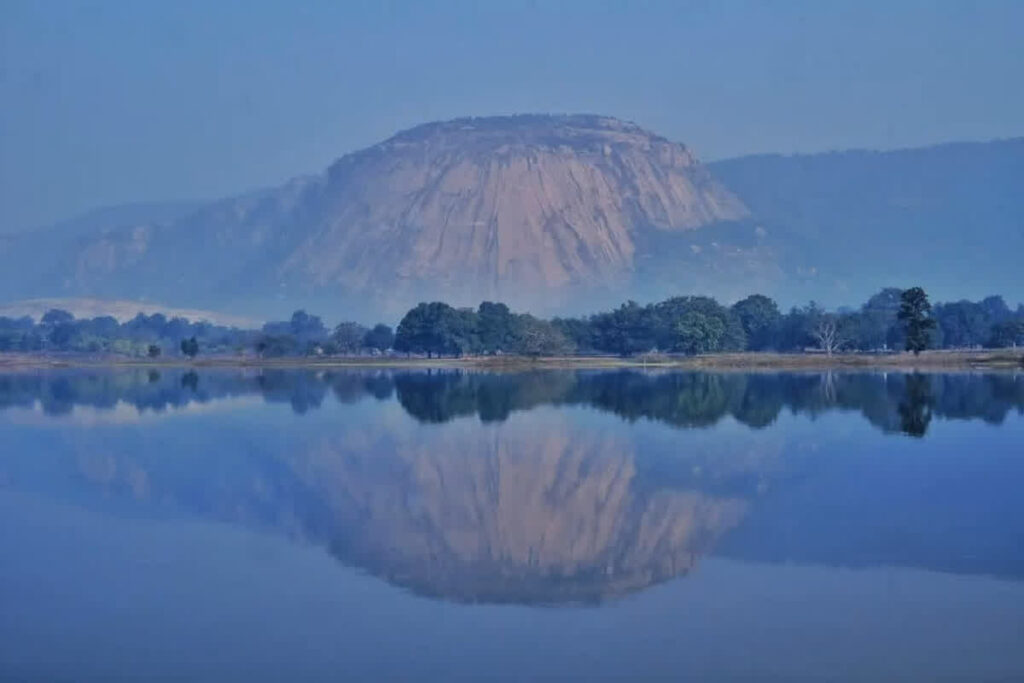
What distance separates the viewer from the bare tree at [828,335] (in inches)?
4318

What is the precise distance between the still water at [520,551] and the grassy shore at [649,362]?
44099mm

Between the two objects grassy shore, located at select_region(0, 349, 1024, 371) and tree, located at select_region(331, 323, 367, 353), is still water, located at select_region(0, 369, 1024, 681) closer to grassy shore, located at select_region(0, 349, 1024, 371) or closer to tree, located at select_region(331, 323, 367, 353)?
grassy shore, located at select_region(0, 349, 1024, 371)

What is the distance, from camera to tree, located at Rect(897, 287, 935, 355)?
81.9m

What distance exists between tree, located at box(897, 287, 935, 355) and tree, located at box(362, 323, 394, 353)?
63399mm

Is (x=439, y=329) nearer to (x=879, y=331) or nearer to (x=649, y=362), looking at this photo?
(x=649, y=362)

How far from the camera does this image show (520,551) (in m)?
18.5

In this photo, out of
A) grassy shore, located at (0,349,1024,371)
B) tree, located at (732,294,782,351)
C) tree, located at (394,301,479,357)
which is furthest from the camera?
tree, located at (732,294,782,351)

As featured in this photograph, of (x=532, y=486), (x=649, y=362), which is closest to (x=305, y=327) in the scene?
(x=649, y=362)

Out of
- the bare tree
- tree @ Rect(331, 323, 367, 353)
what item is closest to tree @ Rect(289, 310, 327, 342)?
tree @ Rect(331, 323, 367, 353)

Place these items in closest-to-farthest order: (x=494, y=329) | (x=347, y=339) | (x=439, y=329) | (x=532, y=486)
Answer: (x=532, y=486)
(x=439, y=329)
(x=494, y=329)
(x=347, y=339)

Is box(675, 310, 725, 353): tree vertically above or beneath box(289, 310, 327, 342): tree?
beneath

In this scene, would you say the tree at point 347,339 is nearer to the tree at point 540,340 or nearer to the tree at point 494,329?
the tree at point 494,329

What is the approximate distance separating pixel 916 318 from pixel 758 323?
124 feet

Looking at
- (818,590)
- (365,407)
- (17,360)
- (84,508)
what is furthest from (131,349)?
(818,590)
